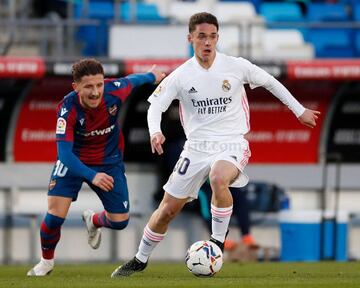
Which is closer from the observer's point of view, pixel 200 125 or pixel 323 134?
pixel 200 125

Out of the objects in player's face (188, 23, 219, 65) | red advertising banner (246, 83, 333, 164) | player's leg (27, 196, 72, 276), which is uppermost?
player's face (188, 23, 219, 65)

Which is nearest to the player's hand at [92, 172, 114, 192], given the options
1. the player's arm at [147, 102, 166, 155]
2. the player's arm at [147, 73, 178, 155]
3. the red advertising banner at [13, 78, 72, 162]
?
the player's arm at [147, 102, 166, 155]

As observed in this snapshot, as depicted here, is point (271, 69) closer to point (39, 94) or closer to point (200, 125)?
point (39, 94)

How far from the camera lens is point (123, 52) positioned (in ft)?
63.7

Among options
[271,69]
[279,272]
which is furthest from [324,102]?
[279,272]

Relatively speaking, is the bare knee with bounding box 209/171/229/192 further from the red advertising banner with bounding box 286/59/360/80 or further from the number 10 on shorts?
the red advertising banner with bounding box 286/59/360/80

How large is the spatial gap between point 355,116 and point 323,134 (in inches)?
21.5

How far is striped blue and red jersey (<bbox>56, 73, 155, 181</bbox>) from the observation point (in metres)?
12.2

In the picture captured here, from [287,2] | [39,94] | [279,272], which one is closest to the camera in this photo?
[279,272]

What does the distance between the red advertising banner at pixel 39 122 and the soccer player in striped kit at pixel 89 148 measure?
718 cm

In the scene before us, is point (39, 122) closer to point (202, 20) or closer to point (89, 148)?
point (89, 148)

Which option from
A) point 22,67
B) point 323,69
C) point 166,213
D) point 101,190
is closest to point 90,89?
point 101,190

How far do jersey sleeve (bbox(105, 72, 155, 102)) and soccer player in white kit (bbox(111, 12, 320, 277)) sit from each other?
0.55 m

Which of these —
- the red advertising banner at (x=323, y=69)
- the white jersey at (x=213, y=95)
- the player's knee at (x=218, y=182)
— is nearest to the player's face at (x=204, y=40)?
the white jersey at (x=213, y=95)
